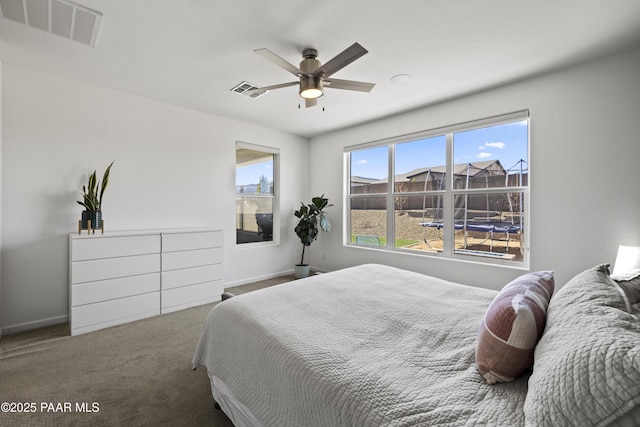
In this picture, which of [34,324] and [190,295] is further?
[190,295]

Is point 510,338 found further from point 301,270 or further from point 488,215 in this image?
point 301,270

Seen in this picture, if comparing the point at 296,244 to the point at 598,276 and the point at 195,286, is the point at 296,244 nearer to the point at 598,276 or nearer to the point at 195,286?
the point at 195,286

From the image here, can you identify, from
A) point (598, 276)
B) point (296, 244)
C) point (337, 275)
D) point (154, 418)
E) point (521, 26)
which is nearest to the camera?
point (598, 276)

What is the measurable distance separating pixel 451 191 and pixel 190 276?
341 centimetres

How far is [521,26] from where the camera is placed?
2.01 metres

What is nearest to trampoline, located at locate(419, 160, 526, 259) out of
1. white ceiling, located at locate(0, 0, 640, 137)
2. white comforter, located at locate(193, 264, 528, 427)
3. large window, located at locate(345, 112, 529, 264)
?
large window, located at locate(345, 112, 529, 264)

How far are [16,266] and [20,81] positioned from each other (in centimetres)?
179

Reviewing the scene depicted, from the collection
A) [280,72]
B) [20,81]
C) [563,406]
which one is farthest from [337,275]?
[20,81]

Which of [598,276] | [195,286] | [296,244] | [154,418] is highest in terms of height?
[598,276]

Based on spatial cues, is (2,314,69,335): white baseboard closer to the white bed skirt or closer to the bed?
the bed

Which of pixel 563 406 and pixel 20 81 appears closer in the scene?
pixel 563 406

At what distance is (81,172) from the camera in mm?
3012

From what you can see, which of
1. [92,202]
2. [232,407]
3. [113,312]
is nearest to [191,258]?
[113,312]

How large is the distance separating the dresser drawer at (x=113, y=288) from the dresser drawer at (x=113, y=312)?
0.05 metres
